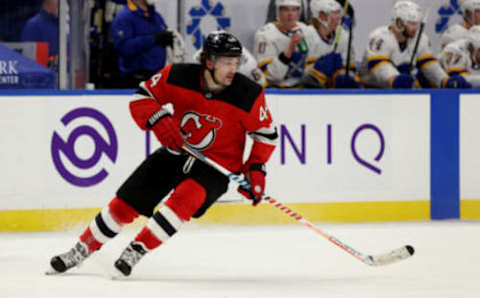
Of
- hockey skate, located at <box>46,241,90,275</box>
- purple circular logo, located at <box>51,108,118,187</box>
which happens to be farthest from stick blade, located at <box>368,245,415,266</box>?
purple circular logo, located at <box>51,108,118,187</box>

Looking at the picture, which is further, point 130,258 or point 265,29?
point 265,29

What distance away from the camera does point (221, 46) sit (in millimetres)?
3992

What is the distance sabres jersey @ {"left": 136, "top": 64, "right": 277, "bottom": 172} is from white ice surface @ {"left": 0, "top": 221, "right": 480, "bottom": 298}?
56cm

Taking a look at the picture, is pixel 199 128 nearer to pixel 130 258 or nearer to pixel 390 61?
pixel 130 258

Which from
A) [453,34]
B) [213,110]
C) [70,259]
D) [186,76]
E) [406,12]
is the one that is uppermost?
[406,12]

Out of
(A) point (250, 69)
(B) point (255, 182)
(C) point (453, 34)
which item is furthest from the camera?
(C) point (453, 34)

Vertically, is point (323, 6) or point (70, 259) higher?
point (323, 6)

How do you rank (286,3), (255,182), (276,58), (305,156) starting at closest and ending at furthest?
(255,182), (305,156), (276,58), (286,3)

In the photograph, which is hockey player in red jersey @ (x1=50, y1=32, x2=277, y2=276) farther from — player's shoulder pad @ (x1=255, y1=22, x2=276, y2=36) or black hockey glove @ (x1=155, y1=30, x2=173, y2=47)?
player's shoulder pad @ (x1=255, y1=22, x2=276, y2=36)

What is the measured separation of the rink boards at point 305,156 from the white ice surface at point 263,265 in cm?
17

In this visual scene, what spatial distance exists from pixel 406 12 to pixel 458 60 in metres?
0.53

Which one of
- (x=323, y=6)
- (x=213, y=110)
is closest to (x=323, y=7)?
(x=323, y=6)

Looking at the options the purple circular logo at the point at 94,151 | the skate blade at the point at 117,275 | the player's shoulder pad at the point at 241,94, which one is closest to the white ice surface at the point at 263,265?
the skate blade at the point at 117,275

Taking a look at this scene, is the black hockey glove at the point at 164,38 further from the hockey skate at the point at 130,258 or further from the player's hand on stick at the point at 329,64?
the hockey skate at the point at 130,258
